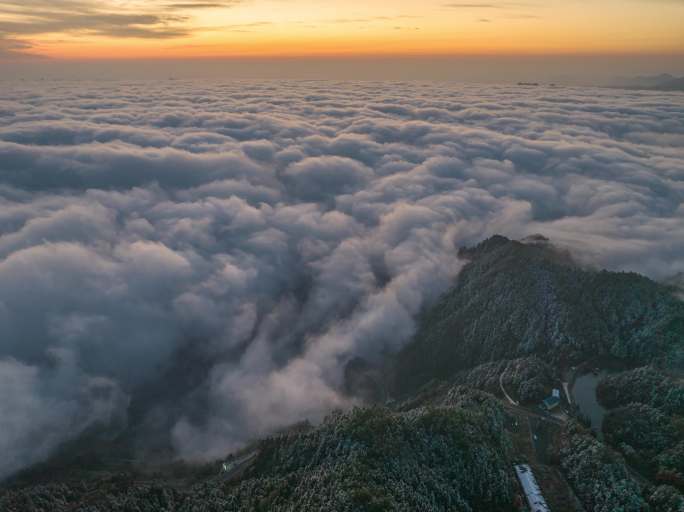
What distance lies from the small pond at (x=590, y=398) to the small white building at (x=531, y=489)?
2880cm

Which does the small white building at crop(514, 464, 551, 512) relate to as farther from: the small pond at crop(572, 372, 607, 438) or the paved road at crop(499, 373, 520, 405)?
the paved road at crop(499, 373, 520, 405)

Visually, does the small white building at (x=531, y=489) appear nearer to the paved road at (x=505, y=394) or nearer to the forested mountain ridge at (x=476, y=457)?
the forested mountain ridge at (x=476, y=457)

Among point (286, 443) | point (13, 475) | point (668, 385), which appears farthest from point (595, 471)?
point (13, 475)

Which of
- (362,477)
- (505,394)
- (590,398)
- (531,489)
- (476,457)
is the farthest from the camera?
(505,394)

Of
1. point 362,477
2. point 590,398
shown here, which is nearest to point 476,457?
point 362,477

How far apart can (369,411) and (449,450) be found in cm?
2320

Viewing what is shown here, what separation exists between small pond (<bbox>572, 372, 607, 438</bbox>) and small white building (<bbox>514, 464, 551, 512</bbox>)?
28801 millimetres

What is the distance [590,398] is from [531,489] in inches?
1987

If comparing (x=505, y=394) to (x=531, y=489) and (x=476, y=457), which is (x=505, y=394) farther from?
(x=531, y=489)

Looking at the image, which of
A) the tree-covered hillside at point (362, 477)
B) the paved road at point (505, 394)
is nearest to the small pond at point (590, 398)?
the paved road at point (505, 394)

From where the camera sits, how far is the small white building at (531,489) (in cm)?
10675

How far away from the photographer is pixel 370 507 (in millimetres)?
94688

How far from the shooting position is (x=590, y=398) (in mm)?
148625

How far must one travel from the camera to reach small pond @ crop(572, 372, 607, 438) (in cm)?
13712
